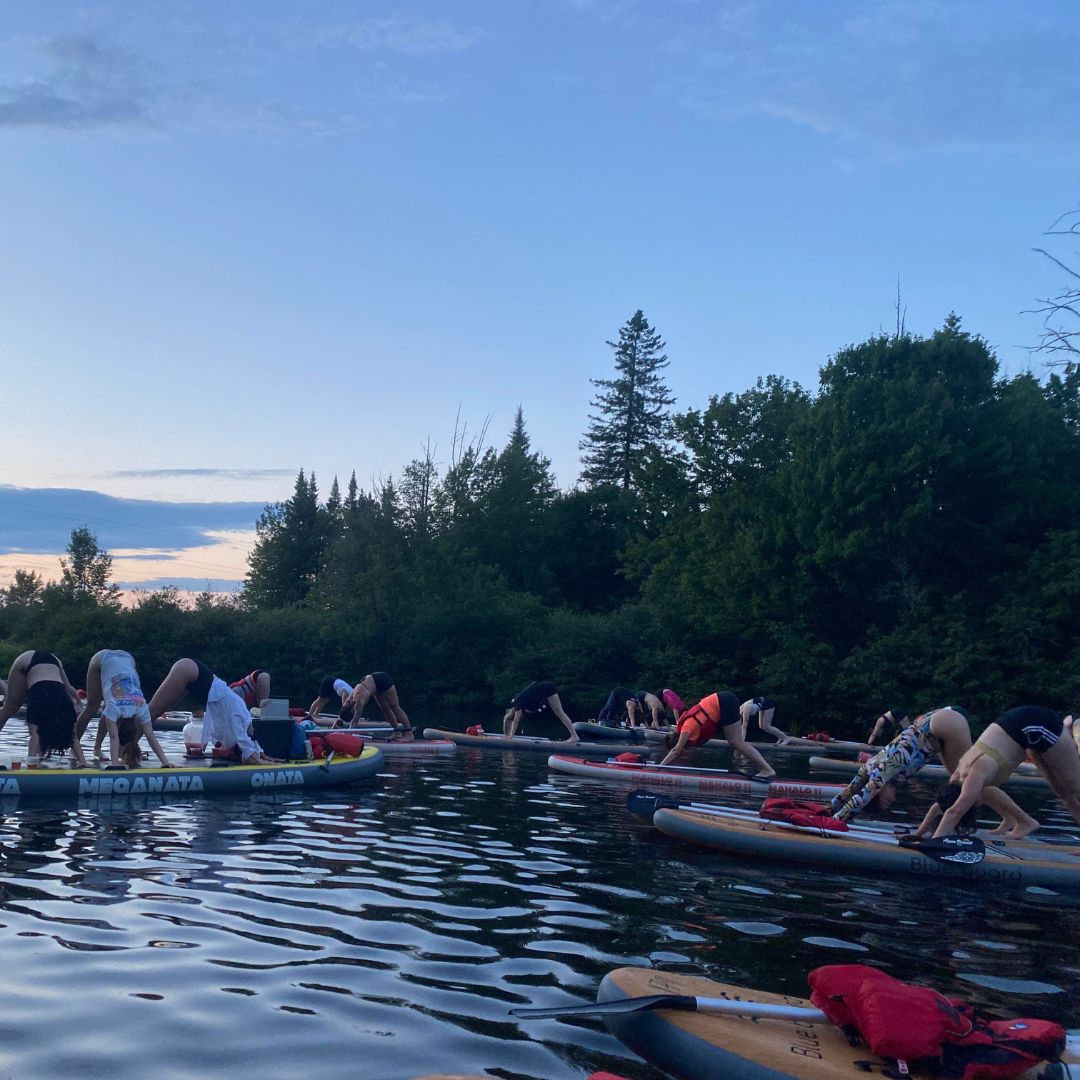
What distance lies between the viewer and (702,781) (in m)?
15.4

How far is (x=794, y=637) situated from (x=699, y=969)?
3306cm

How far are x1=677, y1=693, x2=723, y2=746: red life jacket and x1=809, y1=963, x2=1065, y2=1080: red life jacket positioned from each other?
1001cm

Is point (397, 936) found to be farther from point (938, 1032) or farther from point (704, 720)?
point (704, 720)

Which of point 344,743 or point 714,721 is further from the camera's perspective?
point 344,743

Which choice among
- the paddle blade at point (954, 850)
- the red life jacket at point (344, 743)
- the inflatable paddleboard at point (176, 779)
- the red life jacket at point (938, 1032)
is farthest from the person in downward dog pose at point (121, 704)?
the red life jacket at point (938, 1032)

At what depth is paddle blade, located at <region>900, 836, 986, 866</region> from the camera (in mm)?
9461

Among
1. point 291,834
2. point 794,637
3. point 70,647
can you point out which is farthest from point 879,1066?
point 70,647

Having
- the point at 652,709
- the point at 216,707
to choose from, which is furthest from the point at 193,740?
the point at 652,709

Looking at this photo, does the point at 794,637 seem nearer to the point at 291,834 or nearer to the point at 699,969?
the point at 291,834

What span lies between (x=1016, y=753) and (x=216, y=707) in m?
9.34

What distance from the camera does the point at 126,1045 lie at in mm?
4621

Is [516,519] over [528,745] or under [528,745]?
over

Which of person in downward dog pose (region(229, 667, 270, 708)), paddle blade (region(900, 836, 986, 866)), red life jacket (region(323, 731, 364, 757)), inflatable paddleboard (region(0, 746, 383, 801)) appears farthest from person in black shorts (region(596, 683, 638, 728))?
paddle blade (region(900, 836, 986, 866))

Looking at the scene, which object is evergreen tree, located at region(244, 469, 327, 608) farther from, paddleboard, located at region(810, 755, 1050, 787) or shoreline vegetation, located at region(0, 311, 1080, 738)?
paddleboard, located at region(810, 755, 1050, 787)
